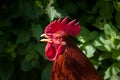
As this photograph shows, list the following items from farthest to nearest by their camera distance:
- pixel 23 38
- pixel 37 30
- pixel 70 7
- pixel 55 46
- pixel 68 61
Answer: pixel 70 7, pixel 23 38, pixel 37 30, pixel 55 46, pixel 68 61

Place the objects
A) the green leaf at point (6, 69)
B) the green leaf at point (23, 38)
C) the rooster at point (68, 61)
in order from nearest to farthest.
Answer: the rooster at point (68, 61) → the green leaf at point (23, 38) → the green leaf at point (6, 69)

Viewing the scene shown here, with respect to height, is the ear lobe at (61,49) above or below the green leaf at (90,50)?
above

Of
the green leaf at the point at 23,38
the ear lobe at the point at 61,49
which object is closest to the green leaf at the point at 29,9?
the green leaf at the point at 23,38

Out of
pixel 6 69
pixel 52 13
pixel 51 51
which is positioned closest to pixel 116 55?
pixel 52 13

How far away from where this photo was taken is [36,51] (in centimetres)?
→ 459

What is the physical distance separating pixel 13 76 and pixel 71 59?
1583mm

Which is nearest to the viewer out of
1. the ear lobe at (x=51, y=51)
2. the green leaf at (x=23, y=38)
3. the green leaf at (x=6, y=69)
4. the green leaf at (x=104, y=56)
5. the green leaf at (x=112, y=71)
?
the ear lobe at (x=51, y=51)

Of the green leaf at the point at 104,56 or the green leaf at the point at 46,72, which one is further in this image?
the green leaf at the point at 46,72

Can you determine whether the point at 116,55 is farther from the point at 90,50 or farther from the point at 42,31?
the point at 42,31

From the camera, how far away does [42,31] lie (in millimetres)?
4488

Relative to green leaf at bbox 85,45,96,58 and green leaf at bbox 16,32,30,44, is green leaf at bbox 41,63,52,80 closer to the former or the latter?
green leaf at bbox 16,32,30,44

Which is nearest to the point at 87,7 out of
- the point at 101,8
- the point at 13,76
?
the point at 101,8

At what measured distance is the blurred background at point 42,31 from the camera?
442 centimetres

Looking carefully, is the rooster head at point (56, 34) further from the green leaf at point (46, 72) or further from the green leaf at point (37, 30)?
the green leaf at point (46, 72)
